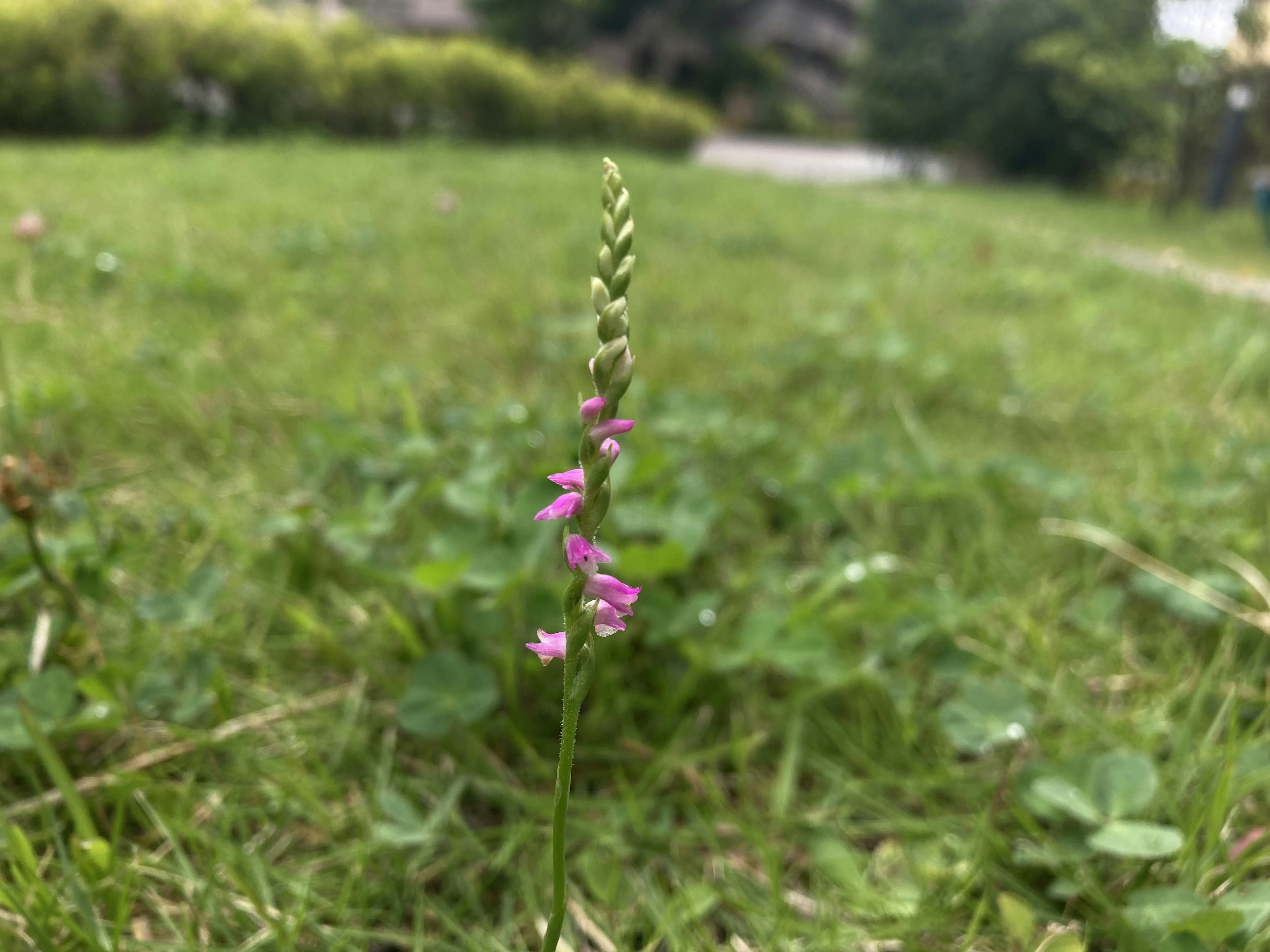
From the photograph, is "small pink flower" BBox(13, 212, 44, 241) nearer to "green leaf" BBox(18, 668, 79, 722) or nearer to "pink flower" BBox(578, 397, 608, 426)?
"green leaf" BBox(18, 668, 79, 722)

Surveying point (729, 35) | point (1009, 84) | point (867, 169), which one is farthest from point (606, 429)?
point (729, 35)

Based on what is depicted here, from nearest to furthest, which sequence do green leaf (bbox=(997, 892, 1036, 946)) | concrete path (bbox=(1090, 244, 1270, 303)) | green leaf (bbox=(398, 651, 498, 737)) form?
green leaf (bbox=(997, 892, 1036, 946)) < green leaf (bbox=(398, 651, 498, 737)) < concrete path (bbox=(1090, 244, 1270, 303))

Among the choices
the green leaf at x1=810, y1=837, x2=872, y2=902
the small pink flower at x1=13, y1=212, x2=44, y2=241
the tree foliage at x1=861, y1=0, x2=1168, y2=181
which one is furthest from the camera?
the tree foliage at x1=861, y1=0, x2=1168, y2=181

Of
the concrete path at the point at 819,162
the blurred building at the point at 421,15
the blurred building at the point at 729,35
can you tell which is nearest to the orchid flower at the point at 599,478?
the concrete path at the point at 819,162

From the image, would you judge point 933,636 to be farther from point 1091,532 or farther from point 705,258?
point 705,258

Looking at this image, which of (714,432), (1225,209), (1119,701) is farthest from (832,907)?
(1225,209)

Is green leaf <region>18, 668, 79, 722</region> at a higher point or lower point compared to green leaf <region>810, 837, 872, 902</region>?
higher

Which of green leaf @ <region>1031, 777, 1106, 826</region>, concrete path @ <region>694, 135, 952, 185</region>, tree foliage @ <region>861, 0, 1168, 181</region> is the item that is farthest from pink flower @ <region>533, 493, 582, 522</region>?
tree foliage @ <region>861, 0, 1168, 181</region>
